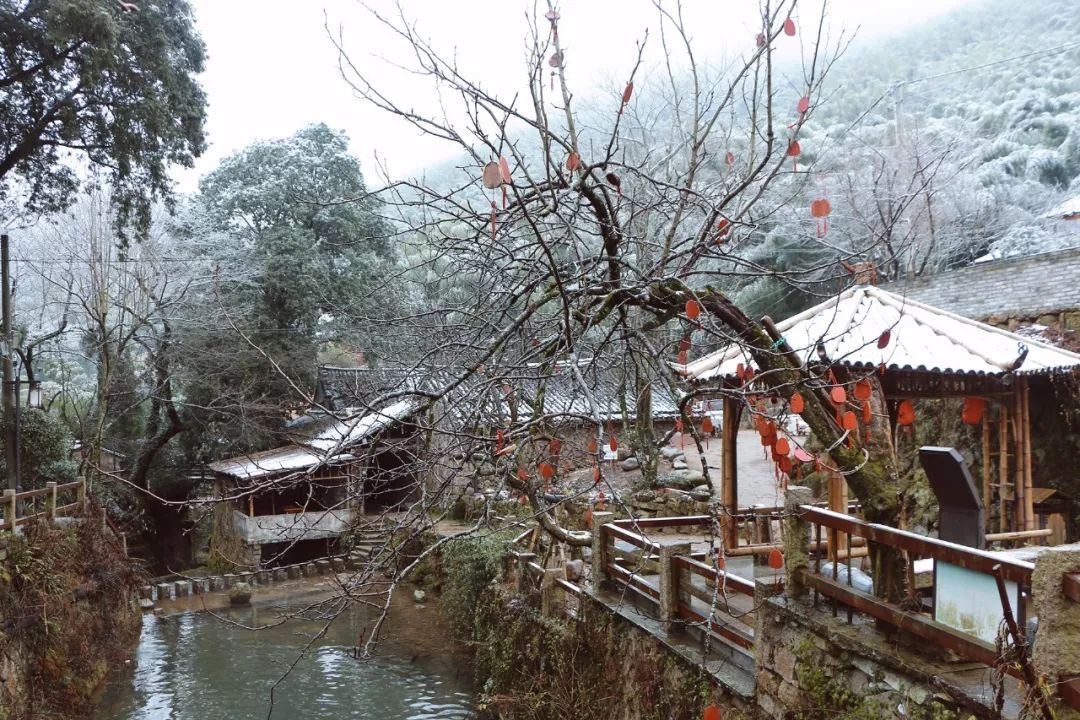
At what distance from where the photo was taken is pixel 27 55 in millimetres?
11664

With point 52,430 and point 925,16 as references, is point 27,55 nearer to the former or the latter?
point 52,430

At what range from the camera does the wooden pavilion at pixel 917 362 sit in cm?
728

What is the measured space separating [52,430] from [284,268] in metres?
6.54

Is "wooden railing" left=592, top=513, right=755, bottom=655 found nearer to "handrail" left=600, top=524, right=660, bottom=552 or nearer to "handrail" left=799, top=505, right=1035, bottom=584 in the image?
"handrail" left=600, top=524, right=660, bottom=552

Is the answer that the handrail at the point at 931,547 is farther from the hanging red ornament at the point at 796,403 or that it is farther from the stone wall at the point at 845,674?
the hanging red ornament at the point at 796,403

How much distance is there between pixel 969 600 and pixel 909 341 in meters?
4.16

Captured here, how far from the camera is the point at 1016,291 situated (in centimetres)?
1195

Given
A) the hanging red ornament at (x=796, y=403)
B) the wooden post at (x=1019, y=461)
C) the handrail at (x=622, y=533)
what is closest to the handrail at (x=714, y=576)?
the handrail at (x=622, y=533)

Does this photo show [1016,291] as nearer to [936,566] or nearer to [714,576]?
[714,576]

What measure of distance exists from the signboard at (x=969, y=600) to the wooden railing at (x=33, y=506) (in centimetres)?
1237

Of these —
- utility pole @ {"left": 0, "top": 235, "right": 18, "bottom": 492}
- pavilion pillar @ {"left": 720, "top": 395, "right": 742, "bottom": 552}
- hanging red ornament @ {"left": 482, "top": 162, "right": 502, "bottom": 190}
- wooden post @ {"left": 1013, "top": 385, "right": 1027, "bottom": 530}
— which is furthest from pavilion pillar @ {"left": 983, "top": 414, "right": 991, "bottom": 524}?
utility pole @ {"left": 0, "top": 235, "right": 18, "bottom": 492}

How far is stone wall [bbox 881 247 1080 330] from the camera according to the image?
37.0 feet

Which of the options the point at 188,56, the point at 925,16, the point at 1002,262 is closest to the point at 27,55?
the point at 188,56

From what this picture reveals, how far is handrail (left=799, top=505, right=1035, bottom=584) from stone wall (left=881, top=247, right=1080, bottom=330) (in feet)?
22.7
